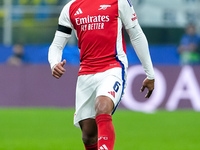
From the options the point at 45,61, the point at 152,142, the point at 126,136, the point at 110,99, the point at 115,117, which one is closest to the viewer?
the point at 110,99

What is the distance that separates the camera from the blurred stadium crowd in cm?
1922

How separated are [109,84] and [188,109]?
1056 centimetres

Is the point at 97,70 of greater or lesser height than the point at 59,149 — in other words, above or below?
above

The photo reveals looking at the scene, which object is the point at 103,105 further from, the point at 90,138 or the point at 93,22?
the point at 93,22

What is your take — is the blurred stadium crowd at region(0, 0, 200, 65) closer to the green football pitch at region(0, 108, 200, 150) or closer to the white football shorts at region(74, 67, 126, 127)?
the green football pitch at region(0, 108, 200, 150)

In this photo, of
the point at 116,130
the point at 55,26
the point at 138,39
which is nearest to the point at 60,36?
the point at 138,39

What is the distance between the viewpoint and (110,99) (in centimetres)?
648

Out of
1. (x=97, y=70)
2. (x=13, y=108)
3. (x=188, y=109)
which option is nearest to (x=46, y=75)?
(x=13, y=108)

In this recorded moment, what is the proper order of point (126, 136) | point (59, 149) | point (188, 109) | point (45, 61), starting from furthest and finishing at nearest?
1. point (45, 61)
2. point (188, 109)
3. point (126, 136)
4. point (59, 149)

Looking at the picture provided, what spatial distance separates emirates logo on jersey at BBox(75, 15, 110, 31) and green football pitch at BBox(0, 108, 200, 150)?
3.11 meters

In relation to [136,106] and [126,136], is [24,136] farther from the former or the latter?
[136,106]

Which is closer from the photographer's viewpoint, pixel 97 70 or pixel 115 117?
pixel 97 70

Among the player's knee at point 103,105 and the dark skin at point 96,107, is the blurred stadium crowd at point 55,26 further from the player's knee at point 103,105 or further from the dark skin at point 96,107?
the player's knee at point 103,105

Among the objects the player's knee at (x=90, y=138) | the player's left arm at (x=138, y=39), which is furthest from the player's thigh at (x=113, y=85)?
the player's knee at (x=90, y=138)
